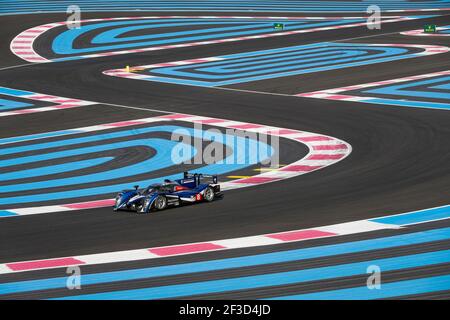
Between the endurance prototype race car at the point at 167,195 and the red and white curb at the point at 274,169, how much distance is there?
62 centimetres

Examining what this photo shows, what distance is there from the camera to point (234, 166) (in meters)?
19.8

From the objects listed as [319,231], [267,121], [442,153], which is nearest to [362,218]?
[319,231]

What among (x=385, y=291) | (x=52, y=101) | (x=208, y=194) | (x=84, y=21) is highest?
(x=385, y=291)

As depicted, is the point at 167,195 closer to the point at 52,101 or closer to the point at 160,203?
the point at 160,203

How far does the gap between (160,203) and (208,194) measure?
913 millimetres

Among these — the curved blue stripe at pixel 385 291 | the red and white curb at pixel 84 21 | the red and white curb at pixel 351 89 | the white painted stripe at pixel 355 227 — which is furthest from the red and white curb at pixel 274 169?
the red and white curb at pixel 84 21

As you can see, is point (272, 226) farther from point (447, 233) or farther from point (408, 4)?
point (408, 4)

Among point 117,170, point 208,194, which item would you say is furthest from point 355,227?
point 117,170

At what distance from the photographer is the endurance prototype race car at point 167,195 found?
16.0 metres

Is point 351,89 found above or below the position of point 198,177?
below

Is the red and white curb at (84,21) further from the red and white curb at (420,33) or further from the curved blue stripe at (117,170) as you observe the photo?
the curved blue stripe at (117,170)

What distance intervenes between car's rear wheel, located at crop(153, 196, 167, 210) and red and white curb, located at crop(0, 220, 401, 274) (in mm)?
2315

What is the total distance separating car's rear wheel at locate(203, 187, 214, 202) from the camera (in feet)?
54.1

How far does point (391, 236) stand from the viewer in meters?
13.9
